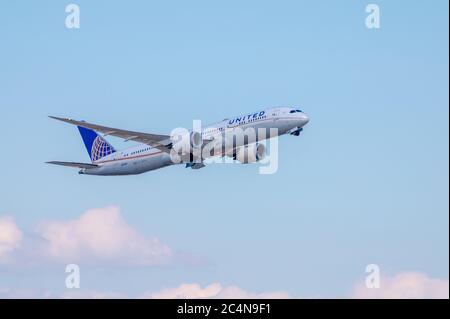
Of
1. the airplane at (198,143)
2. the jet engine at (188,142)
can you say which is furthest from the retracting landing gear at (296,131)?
the jet engine at (188,142)

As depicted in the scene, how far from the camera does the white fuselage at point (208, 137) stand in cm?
8850

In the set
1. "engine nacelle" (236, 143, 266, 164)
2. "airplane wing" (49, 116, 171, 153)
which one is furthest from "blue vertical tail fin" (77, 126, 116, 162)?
"engine nacelle" (236, 143, 266, 164)

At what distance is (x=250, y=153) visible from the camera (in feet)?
326

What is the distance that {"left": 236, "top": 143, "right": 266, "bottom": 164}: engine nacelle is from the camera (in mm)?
99062

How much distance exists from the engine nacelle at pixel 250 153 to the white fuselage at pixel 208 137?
6968 mm

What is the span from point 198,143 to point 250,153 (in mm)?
9593

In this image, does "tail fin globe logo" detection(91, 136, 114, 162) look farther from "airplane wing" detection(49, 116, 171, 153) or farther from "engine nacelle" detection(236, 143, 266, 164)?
"engine nacelle" detection(236, 143, 266, 164)

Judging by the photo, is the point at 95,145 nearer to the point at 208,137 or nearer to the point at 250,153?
the point at 250,153

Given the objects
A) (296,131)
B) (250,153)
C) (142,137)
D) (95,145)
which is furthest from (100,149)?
(296,131)
